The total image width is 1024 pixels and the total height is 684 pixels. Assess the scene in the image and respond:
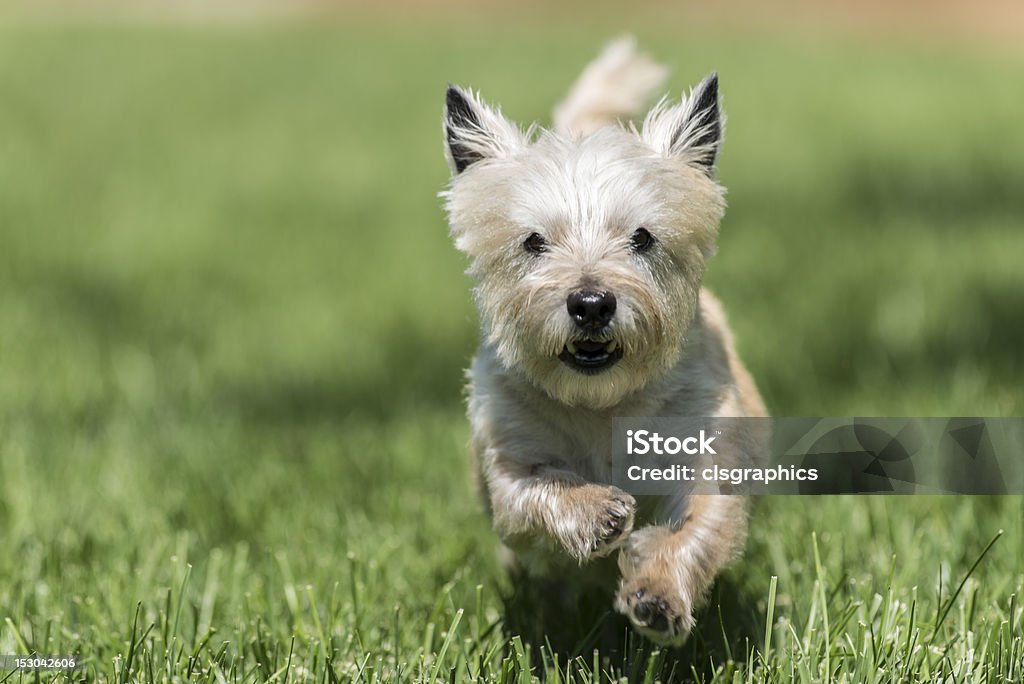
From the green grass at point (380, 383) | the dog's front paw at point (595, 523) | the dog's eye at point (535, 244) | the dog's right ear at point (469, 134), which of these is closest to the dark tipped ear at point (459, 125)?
the dog's right ear at point (469, 134)

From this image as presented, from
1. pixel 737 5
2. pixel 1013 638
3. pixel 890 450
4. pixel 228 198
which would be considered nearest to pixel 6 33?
pixel 228 198

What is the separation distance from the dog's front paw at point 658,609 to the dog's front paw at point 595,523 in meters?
0.13

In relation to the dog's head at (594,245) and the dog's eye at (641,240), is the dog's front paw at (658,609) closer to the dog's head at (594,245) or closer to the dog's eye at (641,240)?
the dog's head at (594,245)

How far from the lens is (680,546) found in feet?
9.82

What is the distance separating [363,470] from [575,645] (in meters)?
1.73

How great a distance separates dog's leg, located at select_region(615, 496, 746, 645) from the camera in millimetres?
2828

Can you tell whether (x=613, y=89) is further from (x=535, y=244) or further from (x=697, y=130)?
(x=535, y=244)

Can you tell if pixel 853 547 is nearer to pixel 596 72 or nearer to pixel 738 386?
pixel 738 386

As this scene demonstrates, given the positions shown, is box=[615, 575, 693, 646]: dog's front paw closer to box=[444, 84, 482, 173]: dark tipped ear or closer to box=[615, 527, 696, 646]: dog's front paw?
box=[615, 527, 696, 646]: dog's front paw

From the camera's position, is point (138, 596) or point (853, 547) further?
point (853, 547)

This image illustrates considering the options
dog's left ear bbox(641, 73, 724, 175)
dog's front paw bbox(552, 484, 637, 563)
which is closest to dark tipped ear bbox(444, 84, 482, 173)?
dog's left ear bbox(641, 73, 724, 175)

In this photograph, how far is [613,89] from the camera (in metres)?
4.41

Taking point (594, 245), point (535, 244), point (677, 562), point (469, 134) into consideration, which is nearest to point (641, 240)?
point (594, 245)

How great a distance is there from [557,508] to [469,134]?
111cm
